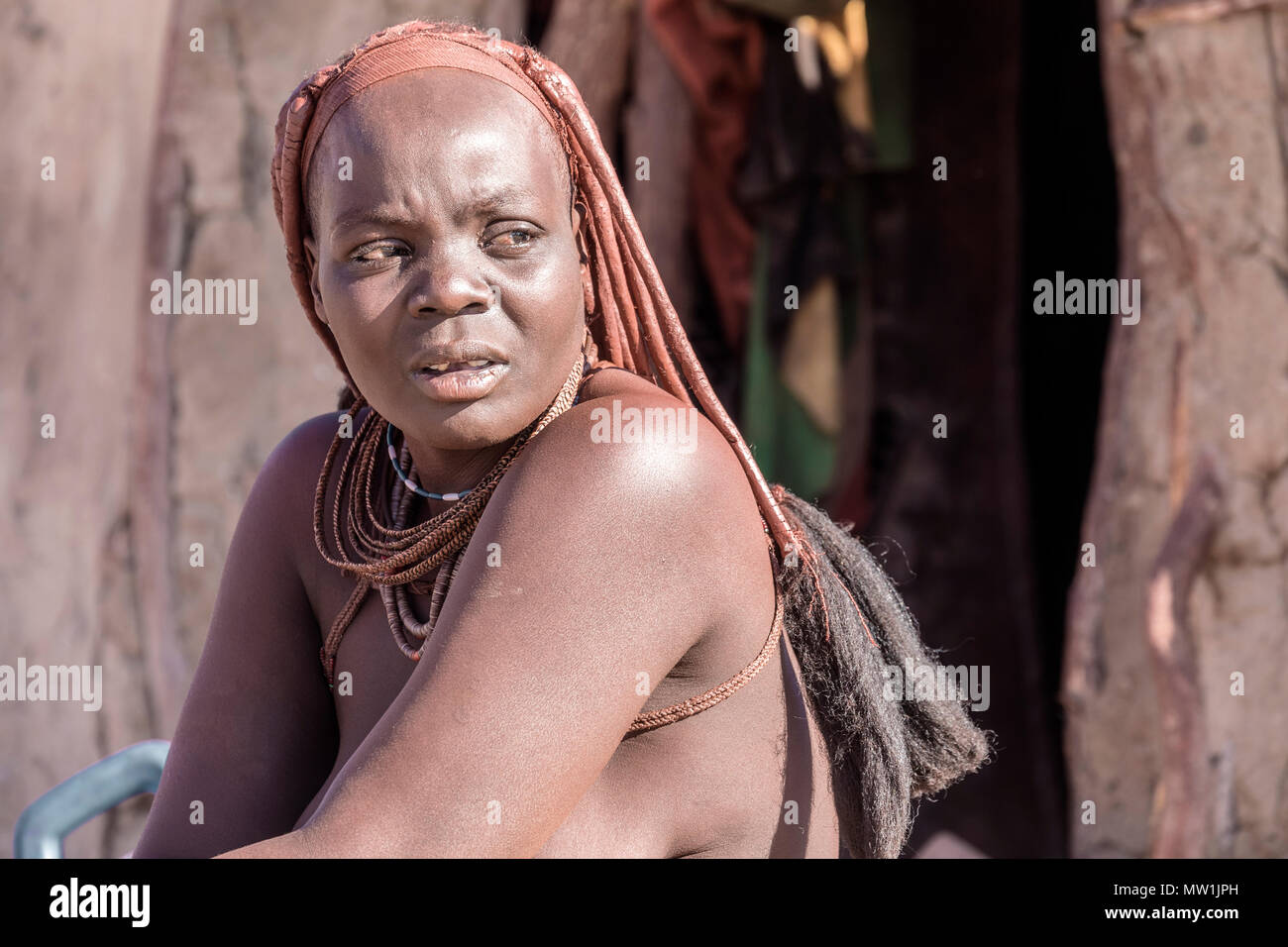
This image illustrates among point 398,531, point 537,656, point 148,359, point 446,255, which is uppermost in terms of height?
point 148,359

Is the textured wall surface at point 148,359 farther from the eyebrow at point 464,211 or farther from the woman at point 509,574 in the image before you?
the eyebrow at point 464,211

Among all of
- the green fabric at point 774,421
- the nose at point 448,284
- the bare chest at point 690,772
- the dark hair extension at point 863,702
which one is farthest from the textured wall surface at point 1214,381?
the nose at point 448,284

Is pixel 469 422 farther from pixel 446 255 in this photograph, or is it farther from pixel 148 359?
pixel 148 359

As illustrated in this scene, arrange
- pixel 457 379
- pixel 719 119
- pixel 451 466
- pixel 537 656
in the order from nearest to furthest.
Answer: pixel 537 656 → pixel 457 379 → pixel 451 466 → pixel 719 119

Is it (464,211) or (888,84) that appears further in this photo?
(888,84)

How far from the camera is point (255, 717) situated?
1444 millimetres

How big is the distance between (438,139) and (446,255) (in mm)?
102

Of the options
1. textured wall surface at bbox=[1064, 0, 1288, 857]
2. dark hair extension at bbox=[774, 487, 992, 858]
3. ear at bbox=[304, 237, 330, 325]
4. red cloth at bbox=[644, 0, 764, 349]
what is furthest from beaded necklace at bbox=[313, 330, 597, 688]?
red cloth at bbox=[644, 0, 764, 349]

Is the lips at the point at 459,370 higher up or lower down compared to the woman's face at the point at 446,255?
lower down

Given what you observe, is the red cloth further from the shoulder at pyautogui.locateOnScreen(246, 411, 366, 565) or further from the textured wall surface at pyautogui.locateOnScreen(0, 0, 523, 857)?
the shoulder at pyautogui.locateOnScreen(246, 411, 366, 565)

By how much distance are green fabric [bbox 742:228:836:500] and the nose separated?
8.95 ft

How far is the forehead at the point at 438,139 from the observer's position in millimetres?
1187

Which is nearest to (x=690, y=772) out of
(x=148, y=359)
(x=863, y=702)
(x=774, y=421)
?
(x=863, y=702)

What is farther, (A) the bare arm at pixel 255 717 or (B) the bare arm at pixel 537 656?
(A) the bare arm at pixel 255 717
